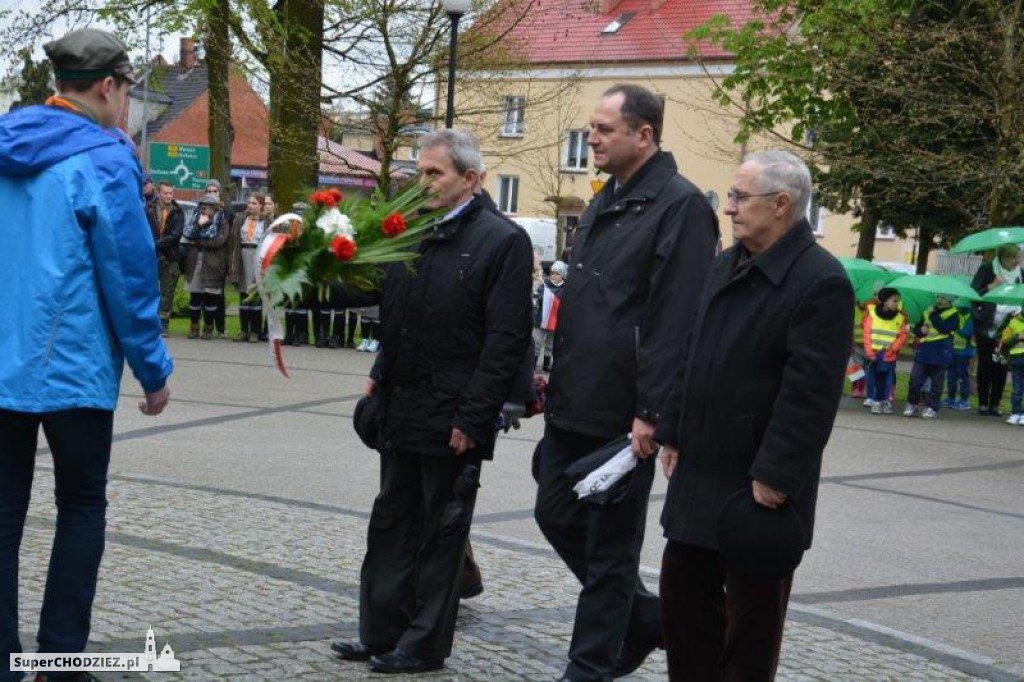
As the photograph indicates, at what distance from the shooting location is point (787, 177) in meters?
4.54

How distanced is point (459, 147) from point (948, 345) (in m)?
13.8

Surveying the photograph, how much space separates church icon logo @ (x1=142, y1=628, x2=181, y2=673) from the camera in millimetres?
4715

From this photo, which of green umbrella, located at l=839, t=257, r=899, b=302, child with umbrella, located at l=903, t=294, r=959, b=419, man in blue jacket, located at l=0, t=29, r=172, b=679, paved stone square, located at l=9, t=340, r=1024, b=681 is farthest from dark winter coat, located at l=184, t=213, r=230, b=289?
man in blue jacket, located at l=0, t=29, r=172, b=679

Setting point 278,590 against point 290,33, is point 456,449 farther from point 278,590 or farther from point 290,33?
point 290,33

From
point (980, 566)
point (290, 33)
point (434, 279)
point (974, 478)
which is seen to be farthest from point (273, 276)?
point (290, 33)

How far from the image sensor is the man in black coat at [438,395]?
541cm

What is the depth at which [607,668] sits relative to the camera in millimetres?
5184

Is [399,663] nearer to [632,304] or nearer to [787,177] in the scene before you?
[632,304]

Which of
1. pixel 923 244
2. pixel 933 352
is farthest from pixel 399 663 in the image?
pixel 923 244

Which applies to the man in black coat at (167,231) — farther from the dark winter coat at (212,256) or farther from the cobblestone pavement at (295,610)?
the cobblestone pavement at (295,610)

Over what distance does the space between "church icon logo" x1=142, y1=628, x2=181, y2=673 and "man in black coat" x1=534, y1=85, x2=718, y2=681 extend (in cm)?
137

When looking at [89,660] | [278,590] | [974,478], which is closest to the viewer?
[89,660]

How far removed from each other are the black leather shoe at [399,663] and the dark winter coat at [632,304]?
1.00 m

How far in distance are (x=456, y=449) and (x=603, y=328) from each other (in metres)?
0.72
